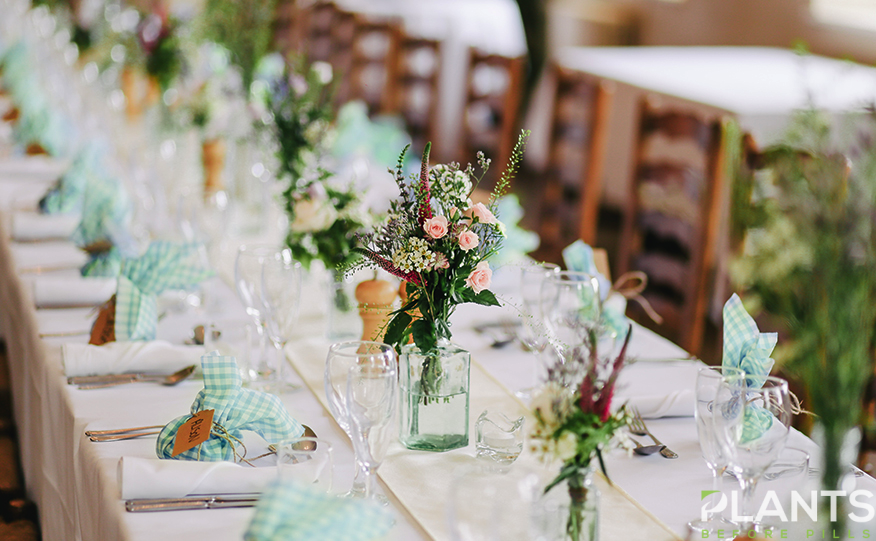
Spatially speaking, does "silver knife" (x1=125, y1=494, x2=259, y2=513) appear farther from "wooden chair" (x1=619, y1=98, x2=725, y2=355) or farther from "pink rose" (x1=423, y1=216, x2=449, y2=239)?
"wooden chair" (x1=619, y1=98, x2=725, y2=355)

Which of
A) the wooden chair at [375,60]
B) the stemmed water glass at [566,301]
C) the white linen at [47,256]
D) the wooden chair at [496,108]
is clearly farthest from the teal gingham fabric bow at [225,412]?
the wooden chair at [375,60]

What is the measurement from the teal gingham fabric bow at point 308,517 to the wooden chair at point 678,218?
153 cm

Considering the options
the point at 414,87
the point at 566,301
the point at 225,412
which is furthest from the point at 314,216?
the point at 414,87

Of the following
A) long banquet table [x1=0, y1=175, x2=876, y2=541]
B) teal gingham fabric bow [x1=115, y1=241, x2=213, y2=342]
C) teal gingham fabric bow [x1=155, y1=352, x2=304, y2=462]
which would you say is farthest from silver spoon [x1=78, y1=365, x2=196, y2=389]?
teal gingham fabric bow [x1=155, y1=352, x2=304, y2=462]

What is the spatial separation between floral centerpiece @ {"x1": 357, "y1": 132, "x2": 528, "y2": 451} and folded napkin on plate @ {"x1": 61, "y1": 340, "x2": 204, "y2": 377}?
0.41 m

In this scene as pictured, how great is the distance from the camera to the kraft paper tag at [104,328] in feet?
5.34

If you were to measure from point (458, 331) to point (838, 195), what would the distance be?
1112 mm

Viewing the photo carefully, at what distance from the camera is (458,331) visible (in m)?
1.85

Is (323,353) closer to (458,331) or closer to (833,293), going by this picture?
(458,331)

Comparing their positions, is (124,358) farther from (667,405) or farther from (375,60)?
A: (375,60)

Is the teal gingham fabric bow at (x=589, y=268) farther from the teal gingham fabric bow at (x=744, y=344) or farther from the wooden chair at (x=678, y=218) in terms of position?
Answer: the wooden chair at (x=678, y=218)

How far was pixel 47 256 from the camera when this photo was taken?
2170 millimetres

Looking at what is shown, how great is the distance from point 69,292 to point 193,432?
79cm

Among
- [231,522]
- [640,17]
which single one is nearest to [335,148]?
[231,522]
